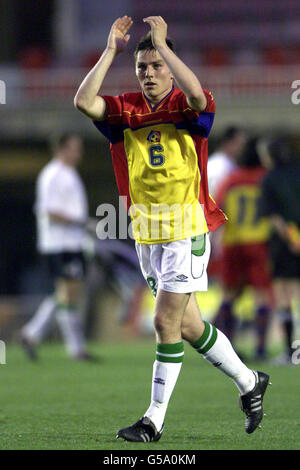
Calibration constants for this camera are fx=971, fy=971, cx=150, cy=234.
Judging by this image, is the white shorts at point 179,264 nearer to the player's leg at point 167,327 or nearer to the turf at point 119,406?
the player's leg at point 167,327

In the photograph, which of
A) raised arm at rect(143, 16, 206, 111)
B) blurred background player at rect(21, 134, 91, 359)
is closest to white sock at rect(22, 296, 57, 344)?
blurred background player at rect(21, 134, 91, 359)

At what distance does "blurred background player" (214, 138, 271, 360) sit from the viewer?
861 centimetres

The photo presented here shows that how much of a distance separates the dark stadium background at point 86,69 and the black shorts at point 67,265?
7.98 meters

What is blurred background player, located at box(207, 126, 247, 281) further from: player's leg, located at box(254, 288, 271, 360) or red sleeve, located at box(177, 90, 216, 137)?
red sleeve, located at box(177, 90, 216, 137)

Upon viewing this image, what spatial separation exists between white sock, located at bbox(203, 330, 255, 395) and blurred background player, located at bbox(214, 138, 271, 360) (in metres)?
3.94

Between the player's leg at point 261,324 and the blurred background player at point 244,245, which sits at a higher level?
the blurred background player at point 244,245

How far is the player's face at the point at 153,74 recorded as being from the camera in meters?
4.43

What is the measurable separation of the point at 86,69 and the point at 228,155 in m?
11.4

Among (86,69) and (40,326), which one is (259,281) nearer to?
(40,326)

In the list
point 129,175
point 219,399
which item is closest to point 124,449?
point 129,175

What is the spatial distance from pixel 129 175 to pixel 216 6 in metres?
20.0

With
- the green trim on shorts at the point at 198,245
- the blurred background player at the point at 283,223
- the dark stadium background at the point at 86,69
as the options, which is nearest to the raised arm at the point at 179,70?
the green trim on shorts at the point at 198,245

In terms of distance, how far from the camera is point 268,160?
847 centimetres
